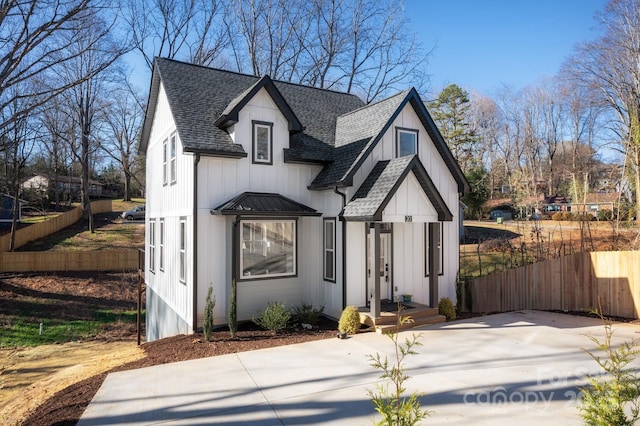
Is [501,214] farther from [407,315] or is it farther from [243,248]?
[243,248]

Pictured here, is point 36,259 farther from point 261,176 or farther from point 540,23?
point 540,23

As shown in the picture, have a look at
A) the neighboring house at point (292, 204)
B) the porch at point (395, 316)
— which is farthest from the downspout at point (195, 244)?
the porch at point (395, 316)

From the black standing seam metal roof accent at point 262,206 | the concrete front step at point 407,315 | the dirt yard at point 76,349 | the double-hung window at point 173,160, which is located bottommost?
the dirt yard at point 76,349

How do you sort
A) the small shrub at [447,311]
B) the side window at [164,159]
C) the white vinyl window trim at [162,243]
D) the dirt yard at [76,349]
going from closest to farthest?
1. the dirt yard at [76,349]
2. the small shrub at [447,311]
3. the side window at [164,159]
4. the white vinyl window trim at [162,243]

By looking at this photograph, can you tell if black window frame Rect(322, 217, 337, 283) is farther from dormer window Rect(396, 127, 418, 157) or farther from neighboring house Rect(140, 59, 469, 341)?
dormer window Rect(396, 127, 418, 157)

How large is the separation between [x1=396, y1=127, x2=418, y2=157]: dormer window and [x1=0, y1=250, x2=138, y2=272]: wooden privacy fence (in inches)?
783

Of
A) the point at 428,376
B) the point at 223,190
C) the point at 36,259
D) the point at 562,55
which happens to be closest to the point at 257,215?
the point at 223,190

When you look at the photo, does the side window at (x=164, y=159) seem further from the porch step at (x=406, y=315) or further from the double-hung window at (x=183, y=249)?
the porch step at (x=406, y=315)

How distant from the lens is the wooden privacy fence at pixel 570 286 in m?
10.5

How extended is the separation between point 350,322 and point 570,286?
7.10 meters

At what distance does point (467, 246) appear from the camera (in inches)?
949

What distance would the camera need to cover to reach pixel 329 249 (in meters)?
11.4

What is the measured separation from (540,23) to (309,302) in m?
15.5

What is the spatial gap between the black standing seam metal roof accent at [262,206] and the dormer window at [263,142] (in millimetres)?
1073
